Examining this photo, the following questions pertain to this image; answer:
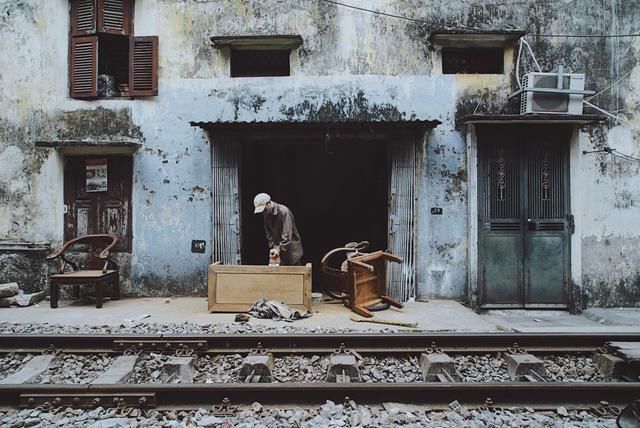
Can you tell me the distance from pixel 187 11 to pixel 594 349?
30.6 ft

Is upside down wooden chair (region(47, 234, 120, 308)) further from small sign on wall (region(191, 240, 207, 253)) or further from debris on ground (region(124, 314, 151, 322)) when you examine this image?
small sign on wall (region(191, 240, 207, 253))

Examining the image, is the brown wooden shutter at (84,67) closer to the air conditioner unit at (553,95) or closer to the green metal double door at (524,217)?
the green metal double door at (524,217)

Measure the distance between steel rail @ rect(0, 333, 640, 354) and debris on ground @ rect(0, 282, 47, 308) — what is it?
306 centimetres

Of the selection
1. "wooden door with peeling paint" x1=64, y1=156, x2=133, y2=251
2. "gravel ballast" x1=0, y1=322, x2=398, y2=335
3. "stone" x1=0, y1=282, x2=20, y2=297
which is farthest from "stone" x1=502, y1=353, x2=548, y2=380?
"stone" x1=0, y1=282, x2=20, y2=297

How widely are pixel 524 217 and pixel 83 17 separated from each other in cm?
983

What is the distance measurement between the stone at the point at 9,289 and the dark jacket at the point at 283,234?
5.10 m

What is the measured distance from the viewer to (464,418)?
4.21 m

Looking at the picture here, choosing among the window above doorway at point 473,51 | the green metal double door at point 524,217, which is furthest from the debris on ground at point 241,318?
the window above doorway at point 473,51

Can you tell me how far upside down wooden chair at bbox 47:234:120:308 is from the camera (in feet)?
27.6

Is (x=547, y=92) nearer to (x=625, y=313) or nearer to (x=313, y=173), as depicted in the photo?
(x=625, y=313)

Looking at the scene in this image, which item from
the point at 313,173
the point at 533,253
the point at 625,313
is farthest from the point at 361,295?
the point at 313,173

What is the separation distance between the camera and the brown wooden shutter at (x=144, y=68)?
957cm

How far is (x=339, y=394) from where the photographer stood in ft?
14.8

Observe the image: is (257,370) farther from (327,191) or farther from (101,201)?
(327,191)
